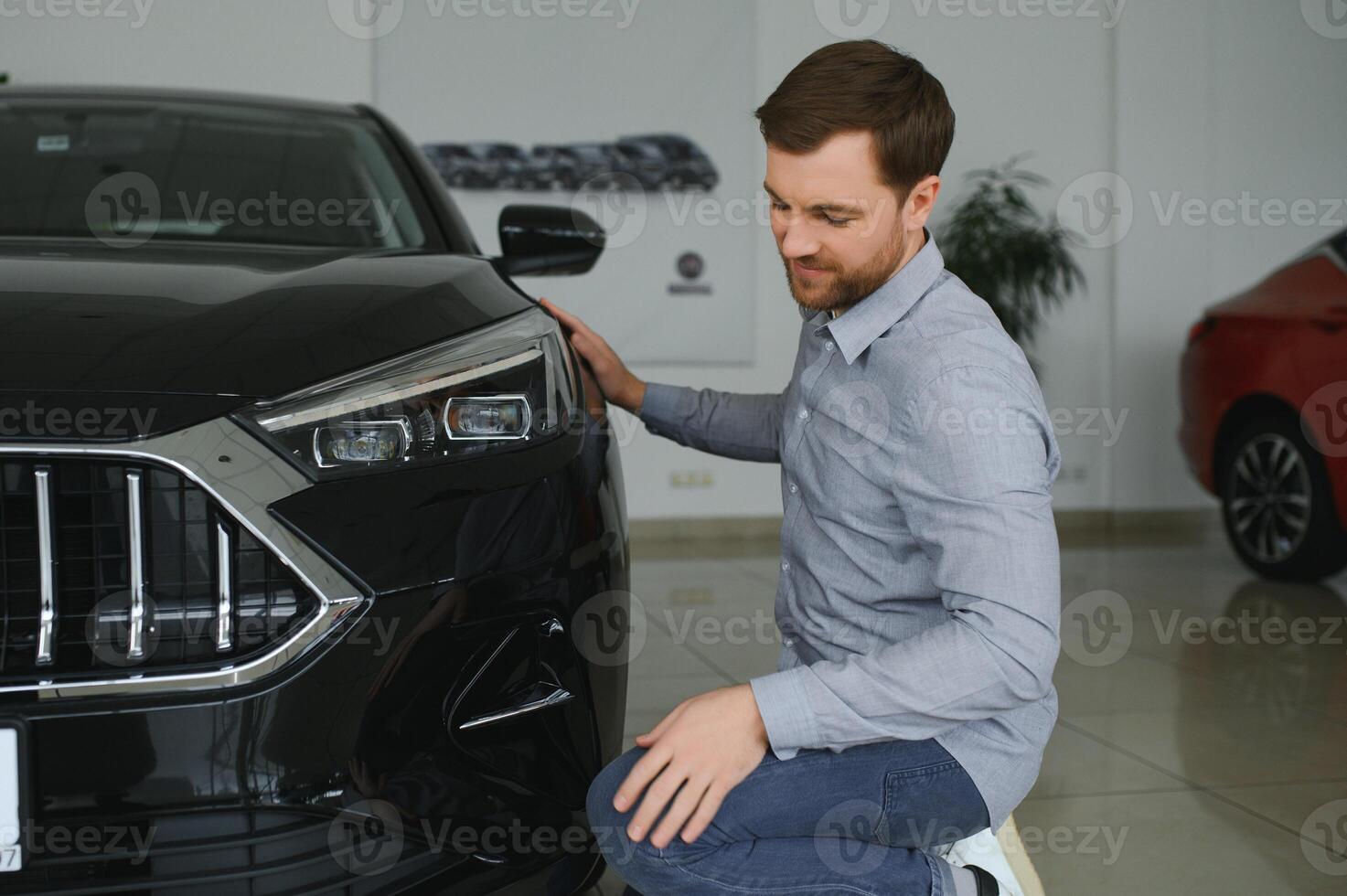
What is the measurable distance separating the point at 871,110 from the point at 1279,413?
3414mm

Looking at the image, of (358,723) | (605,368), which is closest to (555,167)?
(605,368)

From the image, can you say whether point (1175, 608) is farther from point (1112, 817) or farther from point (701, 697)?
point (701, 697)

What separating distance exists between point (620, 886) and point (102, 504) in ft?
3.24

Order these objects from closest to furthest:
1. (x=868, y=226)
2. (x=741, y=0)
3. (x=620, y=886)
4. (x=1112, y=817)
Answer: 1. (x=868, y=226)
2. (x=620, y=886)
3. (x=1112, y=817)
4. (x=741, y=0)

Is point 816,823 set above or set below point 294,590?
below

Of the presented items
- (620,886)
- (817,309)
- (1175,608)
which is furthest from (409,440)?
(1175,608)

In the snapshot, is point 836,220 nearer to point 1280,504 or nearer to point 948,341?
point 948,341

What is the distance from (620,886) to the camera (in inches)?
68.4

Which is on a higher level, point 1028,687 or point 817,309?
point 817,309

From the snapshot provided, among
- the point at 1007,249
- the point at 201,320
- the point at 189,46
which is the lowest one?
the point at 201,320

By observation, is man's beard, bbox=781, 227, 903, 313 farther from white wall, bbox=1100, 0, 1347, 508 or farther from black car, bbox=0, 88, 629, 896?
white wall, bbox=1100, 0, 1347, 508

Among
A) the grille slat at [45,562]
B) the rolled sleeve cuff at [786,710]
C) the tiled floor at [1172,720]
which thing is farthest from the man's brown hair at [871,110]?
the tiled floor at [1172,720]

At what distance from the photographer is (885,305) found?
120 centimetres

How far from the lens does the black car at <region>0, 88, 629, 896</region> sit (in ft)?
3.33
